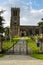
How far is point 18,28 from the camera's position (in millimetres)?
125188

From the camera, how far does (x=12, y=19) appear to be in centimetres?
12431

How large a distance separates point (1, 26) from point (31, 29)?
271 feet

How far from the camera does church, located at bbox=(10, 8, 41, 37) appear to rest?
122938 mm

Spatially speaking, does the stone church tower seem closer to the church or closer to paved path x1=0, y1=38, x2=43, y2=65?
the church

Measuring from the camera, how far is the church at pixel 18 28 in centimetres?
12294

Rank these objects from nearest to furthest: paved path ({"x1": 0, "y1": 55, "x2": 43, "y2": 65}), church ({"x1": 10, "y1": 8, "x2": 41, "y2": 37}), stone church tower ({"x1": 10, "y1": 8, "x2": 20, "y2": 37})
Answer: paved path ({"x1": 0, "y1": 55, "x2": 43, "y2": 65}) < stone church tower ({"x1": 10, "y1": 8, "x2": 20, "y2": 37}) < church ({"x1": 10, "y1": 8, "x2": 41, "y2": 37})

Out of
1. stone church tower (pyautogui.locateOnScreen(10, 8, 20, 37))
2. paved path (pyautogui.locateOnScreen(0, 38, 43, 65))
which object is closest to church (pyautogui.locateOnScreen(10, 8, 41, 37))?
stone church tower (pyautogui.locateOnScreen(10, 8, 20, 37))
